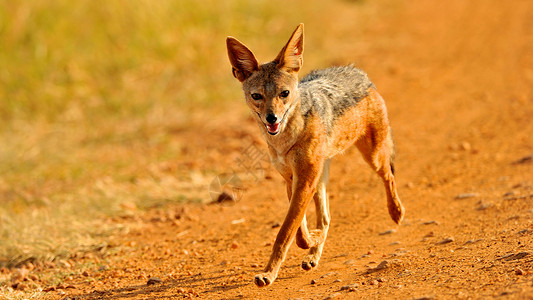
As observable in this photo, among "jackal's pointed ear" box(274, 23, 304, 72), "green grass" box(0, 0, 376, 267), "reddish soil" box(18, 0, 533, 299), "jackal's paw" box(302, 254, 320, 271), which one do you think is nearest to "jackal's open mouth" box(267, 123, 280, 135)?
"jackal's pointed ear" box(274, 23, 304, 72)

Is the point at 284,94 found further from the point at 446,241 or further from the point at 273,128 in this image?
the point at 446,241

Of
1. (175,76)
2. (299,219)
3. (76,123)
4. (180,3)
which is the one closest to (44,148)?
(76,123)

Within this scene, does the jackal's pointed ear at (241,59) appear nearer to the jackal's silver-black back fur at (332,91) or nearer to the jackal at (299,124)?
the jackal at (299,124)

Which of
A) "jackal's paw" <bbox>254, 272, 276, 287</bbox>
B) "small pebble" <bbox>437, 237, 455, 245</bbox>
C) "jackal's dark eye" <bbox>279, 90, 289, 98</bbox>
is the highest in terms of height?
"jackal's dark eye" <bbox>279, 90, 289, 98</bbox>

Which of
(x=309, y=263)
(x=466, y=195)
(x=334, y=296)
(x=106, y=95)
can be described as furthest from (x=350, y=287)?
(x=106, y=95)

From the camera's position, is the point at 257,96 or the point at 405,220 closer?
the point at 257,96

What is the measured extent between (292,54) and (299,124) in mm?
595

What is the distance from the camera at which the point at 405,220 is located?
6895 mm

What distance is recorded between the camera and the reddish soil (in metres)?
5.40

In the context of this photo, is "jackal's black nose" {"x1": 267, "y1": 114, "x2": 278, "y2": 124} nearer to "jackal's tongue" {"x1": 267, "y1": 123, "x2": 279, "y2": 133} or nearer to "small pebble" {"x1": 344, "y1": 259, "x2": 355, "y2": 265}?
"jackal's tongue" {"x1": 267, "y1": 123, "x2": 279, "y2": 133}

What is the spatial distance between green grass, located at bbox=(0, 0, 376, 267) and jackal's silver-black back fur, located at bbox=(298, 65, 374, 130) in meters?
2.37

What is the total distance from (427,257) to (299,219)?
1.05 m

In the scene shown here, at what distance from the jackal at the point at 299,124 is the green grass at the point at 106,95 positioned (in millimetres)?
2467

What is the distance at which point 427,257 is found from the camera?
5.75 metres
